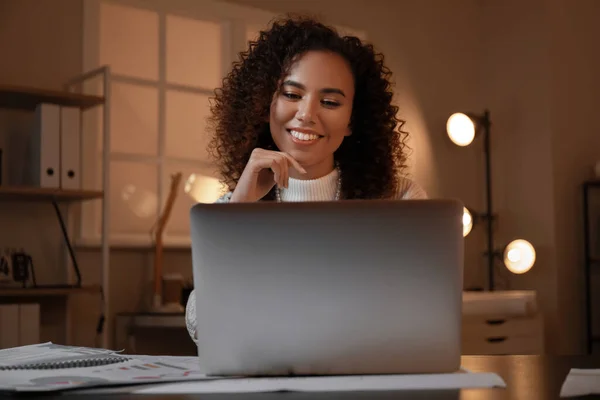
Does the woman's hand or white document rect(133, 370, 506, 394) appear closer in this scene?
white document rect(133, 370, 506, 394)

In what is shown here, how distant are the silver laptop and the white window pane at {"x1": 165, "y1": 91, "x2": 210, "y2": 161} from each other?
3.18 m

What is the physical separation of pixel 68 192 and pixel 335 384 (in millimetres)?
2569

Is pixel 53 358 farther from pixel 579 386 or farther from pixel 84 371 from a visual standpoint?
pixel 579 386

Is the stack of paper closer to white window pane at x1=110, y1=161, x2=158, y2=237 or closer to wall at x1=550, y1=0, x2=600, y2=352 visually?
white window pane at x1=110, y1=161, x2=158, y2=237

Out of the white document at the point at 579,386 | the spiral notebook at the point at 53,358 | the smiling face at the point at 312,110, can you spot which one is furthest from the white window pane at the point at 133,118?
the white document at the point at 579,386

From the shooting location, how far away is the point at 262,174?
1574mm

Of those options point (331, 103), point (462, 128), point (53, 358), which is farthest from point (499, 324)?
point (53, 358)

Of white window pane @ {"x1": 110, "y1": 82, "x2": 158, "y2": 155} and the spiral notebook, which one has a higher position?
white window pane @ {"x1": 110, "y1": 82, "x2": 158, "y2": 155}

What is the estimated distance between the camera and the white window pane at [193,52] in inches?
163

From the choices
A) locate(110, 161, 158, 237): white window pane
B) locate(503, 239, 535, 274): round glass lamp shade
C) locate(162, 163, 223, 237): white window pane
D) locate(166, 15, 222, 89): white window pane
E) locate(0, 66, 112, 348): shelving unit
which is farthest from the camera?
locate(503, 239, 535, 274): round glass lamp shade

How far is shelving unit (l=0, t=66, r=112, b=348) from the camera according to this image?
321 centimetres

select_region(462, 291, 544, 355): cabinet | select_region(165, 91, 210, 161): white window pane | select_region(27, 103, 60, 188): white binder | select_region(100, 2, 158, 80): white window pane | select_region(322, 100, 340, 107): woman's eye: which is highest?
select_region(100, 2, 158, 80): white window pane

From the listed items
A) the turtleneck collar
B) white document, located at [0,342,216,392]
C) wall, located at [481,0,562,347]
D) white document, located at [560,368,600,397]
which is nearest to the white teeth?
the turtleneck collar

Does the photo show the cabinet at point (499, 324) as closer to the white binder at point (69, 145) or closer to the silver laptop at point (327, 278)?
the white binder at point (69, 145)
